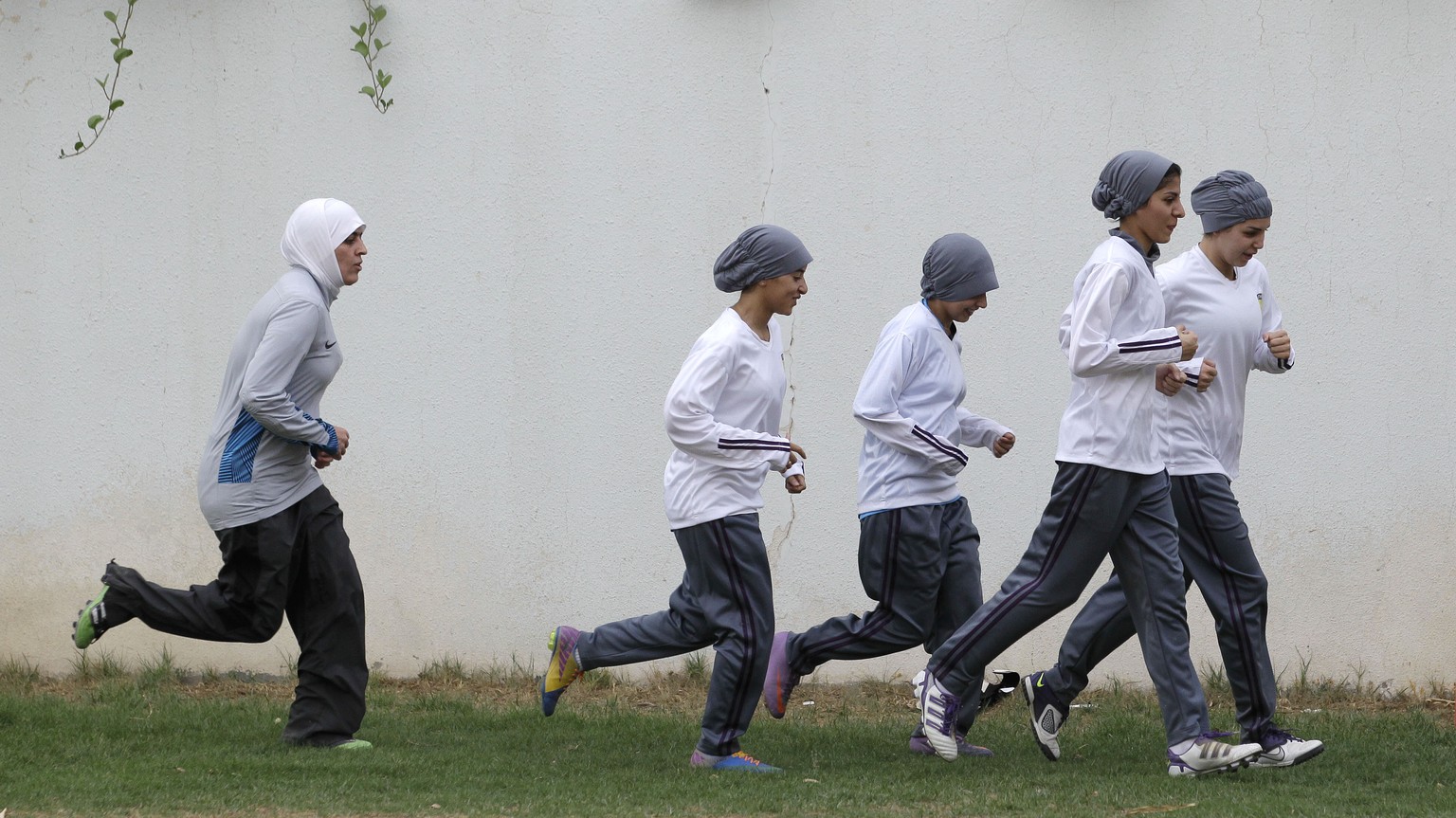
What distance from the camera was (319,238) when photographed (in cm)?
512

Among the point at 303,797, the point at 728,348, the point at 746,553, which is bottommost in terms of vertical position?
the point at 303,797

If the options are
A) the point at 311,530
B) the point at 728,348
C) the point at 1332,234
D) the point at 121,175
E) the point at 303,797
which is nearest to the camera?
the point at 303,797

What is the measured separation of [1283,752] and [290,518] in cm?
327

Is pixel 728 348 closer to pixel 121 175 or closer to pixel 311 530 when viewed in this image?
pixel 311 530

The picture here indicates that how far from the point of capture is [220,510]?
5.04m

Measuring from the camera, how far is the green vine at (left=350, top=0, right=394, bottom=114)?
6.46 meters

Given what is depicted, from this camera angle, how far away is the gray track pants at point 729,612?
4.82 metres

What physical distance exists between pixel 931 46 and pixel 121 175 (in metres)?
3.52

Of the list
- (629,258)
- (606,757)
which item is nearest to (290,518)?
(606,757)

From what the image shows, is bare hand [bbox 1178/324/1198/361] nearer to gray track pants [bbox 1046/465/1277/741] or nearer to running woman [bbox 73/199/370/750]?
gray track pants [bbox 1046/465/1277/741]

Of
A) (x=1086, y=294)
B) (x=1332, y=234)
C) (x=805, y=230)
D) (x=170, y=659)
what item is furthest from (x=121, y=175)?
(x=1332, y=234)

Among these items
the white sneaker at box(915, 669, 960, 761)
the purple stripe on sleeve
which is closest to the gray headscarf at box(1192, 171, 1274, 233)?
the purple stripe on sleeve

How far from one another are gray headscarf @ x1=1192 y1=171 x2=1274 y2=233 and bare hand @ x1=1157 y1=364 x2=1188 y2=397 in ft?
2.06

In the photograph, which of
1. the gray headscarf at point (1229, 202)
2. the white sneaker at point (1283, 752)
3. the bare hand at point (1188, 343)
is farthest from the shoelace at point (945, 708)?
the gray headscarf at point (1229, 202)
